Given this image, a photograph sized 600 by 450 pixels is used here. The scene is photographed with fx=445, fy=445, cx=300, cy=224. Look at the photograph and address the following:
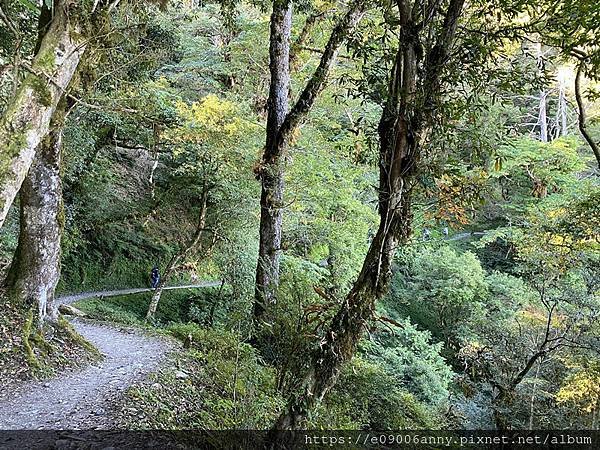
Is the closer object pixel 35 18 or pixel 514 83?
pixel 514 83

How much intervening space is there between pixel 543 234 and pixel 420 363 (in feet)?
17.1

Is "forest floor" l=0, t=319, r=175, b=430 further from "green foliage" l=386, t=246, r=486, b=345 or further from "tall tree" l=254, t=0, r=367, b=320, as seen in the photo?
"green foliage" l=386, t=246, r=486, b=345

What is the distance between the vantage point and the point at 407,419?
6.27m

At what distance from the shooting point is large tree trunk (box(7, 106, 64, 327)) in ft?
18.5

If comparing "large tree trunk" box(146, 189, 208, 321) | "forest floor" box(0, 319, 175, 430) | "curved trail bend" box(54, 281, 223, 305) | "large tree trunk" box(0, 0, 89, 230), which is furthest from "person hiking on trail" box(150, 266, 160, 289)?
"large tree trunk" box(0, 0, 89, 230)

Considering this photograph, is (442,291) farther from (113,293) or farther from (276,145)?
(276,145)

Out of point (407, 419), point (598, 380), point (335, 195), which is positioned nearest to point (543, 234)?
point (598, 380)

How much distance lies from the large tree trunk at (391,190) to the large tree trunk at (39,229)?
430 centimetres

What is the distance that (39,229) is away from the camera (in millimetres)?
5719

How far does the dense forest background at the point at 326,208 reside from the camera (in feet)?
9.74

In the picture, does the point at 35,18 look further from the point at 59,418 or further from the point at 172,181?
the point at 172,181

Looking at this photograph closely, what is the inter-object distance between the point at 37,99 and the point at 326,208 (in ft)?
23.8

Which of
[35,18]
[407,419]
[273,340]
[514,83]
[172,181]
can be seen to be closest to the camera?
[514,83]

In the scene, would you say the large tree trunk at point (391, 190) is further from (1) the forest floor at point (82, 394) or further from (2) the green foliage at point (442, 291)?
(2) the green foliage at point (442, 291)
